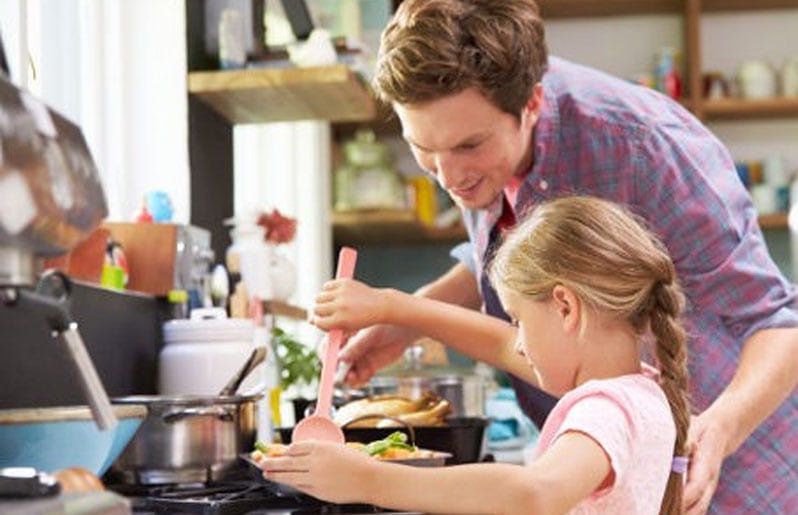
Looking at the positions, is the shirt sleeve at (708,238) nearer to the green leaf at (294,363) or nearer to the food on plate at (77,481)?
the food on plate at (77,481)

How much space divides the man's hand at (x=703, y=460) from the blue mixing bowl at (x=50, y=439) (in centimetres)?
71

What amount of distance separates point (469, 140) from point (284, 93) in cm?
120

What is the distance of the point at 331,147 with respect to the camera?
561 centimetres

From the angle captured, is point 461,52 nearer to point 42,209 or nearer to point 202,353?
point 202,353

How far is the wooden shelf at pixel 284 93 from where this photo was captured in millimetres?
2922

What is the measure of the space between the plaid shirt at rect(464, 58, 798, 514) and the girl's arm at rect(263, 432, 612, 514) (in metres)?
0.70

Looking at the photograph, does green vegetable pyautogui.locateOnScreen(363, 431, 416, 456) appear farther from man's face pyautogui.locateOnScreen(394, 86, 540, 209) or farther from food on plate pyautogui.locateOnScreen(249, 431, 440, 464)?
man's face pyautogui.locateOnScreen(394, 86, 540, 209)

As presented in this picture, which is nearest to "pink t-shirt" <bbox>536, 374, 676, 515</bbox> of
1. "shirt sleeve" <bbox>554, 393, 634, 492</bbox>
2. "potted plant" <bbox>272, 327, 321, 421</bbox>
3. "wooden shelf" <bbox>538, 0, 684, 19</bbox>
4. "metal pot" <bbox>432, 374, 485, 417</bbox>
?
"shirt sleeve" <bbox>554, 393, 634, 492</bbox>

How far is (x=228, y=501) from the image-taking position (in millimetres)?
1583

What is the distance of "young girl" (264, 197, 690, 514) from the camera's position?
134 centimetres

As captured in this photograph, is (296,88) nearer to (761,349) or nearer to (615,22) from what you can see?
(761,349)

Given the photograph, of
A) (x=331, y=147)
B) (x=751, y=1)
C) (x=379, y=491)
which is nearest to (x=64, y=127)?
(x=379, y=491)

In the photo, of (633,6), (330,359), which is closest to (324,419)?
(330,359)

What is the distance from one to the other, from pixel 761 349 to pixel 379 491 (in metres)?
0.80
